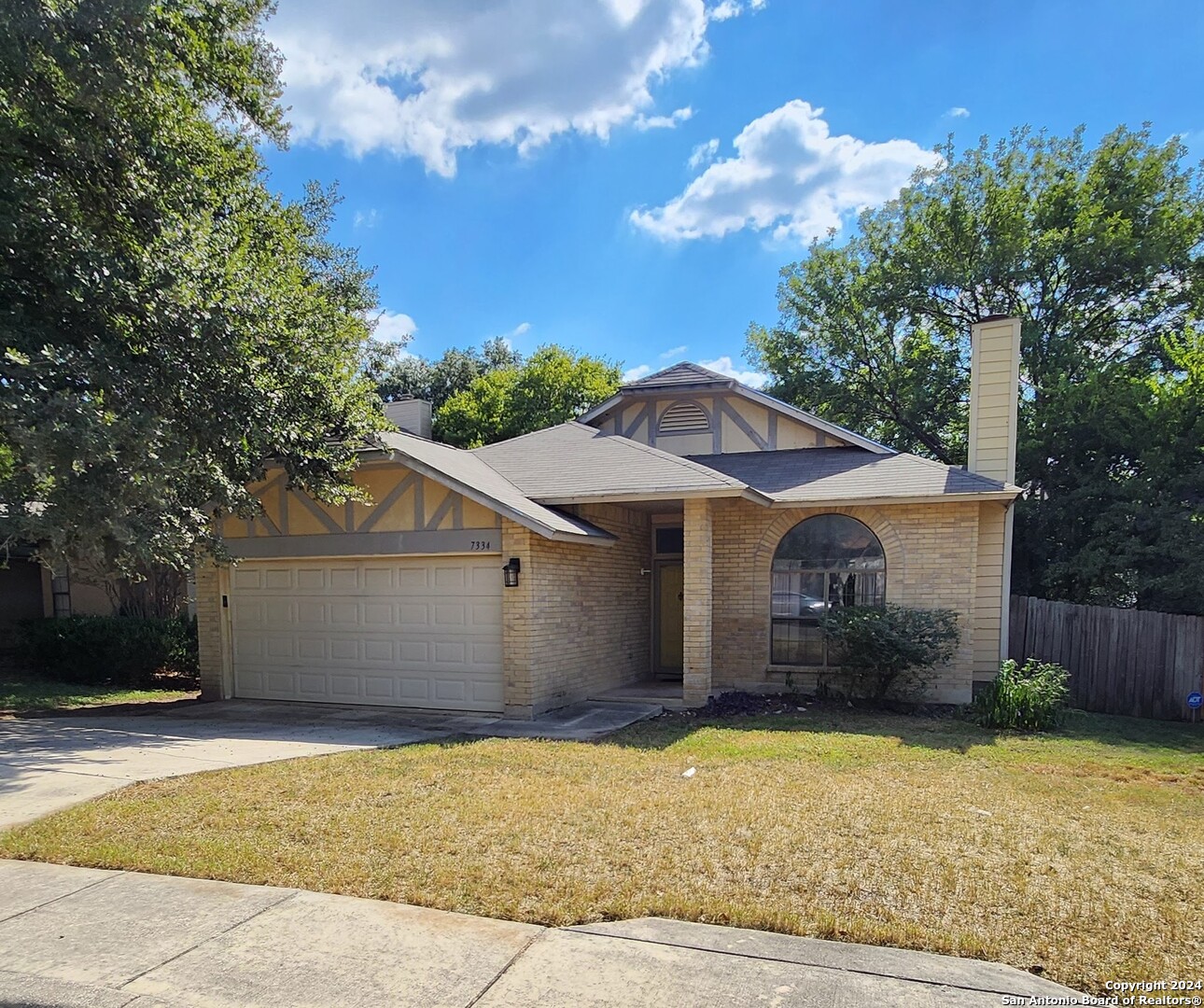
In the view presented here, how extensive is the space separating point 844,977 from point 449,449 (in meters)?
10.3

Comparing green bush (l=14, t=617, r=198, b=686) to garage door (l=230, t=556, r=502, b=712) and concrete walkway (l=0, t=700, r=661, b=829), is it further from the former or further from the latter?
garage door (l=230, t=556, r=502, b=712)

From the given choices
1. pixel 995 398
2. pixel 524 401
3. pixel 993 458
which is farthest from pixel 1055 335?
pixel 524 401

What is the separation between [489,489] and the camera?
9.92 metres

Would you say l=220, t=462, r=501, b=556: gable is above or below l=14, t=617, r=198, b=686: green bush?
above

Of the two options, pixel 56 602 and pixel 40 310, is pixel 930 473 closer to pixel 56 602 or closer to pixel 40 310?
pixel 40 310

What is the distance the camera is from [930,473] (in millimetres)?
11430

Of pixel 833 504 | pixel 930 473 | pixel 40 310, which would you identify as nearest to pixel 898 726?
pixel 833 504

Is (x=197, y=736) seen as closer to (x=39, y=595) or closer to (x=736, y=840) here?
(x=736, y=840)

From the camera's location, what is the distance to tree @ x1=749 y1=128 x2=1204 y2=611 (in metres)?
15.5

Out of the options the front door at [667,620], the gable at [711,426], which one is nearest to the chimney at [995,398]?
the gable at [711,426]

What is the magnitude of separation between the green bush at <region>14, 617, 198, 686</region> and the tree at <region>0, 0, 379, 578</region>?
5.34 meters

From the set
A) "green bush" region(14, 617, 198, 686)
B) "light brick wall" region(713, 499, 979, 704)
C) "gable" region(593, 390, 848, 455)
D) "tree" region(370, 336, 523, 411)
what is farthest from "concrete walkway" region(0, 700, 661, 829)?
"tree" region(370, 336, 523, 411)

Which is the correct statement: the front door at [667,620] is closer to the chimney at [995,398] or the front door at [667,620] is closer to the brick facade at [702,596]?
the brick facade at [702,596]

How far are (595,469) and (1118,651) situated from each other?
8.99m
